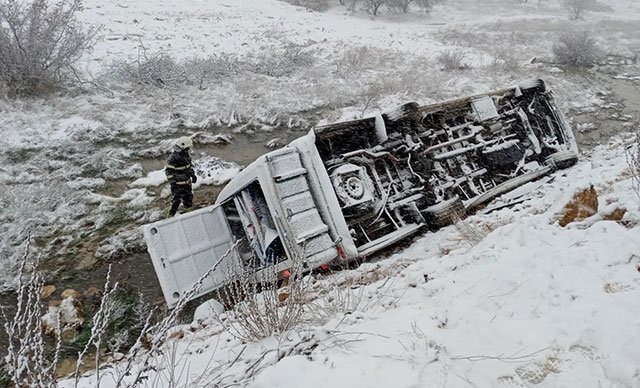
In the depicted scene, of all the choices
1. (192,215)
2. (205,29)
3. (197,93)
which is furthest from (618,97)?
(205,29)

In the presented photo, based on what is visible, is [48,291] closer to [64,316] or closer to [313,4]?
[64,316]

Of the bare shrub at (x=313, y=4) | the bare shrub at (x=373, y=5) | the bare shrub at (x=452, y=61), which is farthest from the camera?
the bare shrub at (x=313, y=4)

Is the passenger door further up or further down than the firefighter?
further down

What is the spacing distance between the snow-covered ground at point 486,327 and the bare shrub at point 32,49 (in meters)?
8.76

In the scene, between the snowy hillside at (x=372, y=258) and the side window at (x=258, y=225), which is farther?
the side window at (x=258, y=225)

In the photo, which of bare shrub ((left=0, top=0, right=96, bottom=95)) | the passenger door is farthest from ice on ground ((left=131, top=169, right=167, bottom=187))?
bare shrub ((left=0, top=0, right=96, bottom=95))

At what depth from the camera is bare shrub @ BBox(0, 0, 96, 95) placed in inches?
358

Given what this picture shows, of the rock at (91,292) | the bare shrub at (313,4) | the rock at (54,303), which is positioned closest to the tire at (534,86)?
the rock at (91,292)

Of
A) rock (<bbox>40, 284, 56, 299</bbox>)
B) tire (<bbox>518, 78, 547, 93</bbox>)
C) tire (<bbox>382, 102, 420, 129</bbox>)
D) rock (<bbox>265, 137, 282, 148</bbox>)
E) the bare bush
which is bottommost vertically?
rock (<bbox>40, 284, 56, 299</bbox>)

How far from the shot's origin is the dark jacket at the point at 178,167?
20.0ft

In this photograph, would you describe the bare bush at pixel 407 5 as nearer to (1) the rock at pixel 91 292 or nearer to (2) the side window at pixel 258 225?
(2) the side window at pixel 258 225

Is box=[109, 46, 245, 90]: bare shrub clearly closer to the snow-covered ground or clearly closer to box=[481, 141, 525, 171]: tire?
box=[481, 141, 525, 171]: tire

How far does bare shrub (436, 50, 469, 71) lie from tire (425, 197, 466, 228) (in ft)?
33.7

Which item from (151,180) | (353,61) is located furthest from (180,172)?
(353,61)
